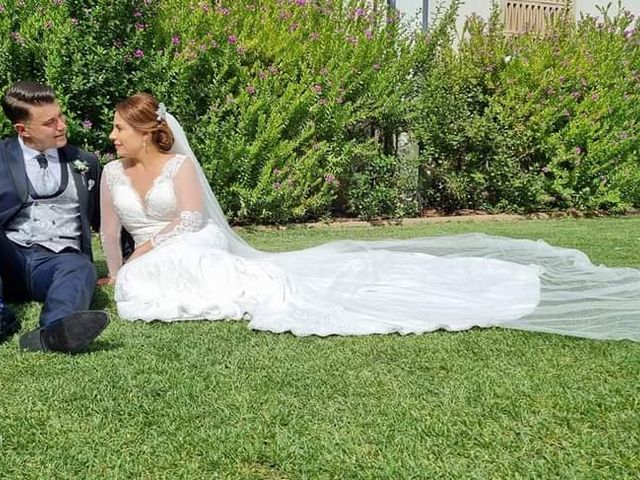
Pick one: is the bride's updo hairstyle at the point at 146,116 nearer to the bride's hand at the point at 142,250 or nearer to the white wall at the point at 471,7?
the bride's hand at the point at 142,250

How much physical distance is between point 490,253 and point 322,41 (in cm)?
497

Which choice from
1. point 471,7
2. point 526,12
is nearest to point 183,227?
point 471,7

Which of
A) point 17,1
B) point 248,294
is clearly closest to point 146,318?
point 248,294

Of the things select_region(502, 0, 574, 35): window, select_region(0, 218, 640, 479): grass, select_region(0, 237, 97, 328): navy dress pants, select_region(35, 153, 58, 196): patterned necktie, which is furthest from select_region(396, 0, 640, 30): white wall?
select_region(0, 218, 640, 479): grass

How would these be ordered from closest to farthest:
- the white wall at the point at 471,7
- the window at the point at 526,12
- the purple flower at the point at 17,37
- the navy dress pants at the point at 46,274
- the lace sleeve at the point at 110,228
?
the navy dress pants at the point at 46,274
the lace sleeve at the point at 110,228
the purple flower at the point at 17,37
the white wall at the point at 471,7
the window at the point at 526,12

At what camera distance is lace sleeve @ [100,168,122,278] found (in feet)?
15.8

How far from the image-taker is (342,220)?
1010 cm

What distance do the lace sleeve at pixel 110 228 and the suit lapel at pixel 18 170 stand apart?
55cm

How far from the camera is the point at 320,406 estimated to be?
109 inches

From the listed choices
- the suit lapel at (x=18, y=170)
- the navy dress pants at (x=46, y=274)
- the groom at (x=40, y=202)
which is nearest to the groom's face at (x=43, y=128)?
the groom at (x=40, y=202)

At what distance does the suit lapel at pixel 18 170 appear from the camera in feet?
14.4

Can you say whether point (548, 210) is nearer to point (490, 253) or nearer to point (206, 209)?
point (490, 253)

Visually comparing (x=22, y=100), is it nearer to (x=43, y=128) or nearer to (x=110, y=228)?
(x=43, y=128)

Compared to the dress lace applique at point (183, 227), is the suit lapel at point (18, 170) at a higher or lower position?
higher
